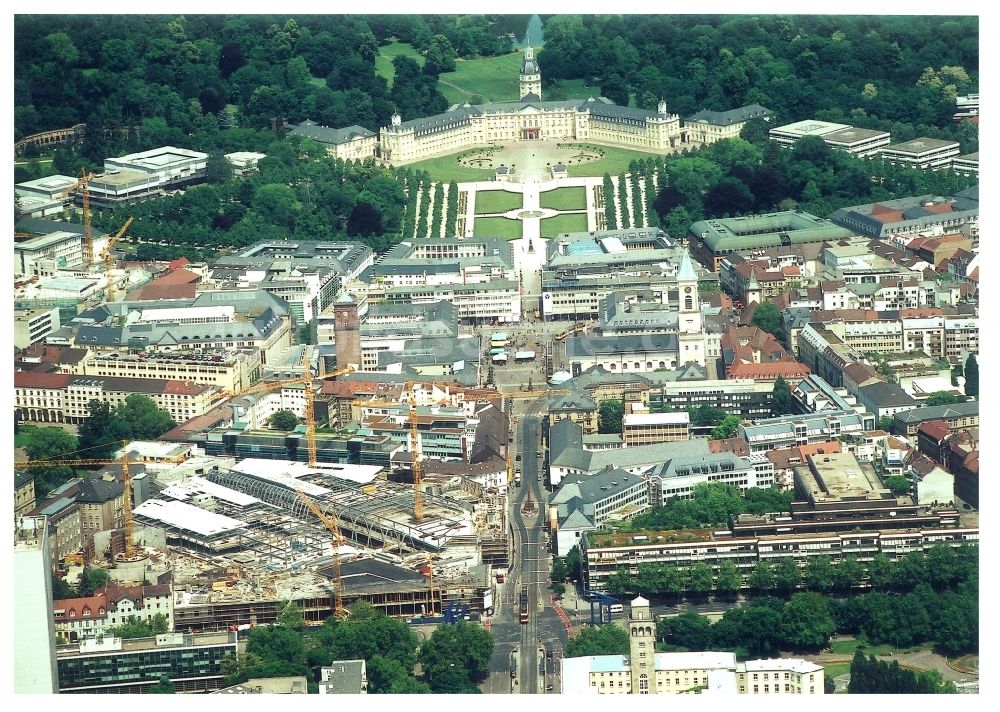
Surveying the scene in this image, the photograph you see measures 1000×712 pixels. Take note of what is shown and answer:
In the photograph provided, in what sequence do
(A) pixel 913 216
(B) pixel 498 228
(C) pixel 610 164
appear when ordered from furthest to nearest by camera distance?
(C) pixel 610 164 → (B) pixel 498 228 → (A) pixel 913 216

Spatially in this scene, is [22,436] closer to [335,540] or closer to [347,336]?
[347,336]

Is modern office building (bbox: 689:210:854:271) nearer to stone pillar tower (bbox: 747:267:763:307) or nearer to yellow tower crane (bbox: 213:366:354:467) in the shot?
stone pillar tower (bbox: 747:267:763:307)

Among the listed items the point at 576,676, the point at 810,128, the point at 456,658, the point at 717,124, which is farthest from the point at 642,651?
the point at 717,124

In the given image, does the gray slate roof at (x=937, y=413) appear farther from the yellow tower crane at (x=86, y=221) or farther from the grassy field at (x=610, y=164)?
the yellow tower crane at (x=86, y=221)

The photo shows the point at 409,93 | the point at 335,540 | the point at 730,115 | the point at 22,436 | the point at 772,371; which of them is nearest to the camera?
the point at 335,540

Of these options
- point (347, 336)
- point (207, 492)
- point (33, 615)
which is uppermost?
point (347, 336)

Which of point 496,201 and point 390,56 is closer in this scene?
point 496,201

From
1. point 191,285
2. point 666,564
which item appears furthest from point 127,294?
point 666,564

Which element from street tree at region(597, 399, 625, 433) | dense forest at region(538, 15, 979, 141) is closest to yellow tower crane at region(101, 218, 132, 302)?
street tree at region(597, 399, 625, 433)
